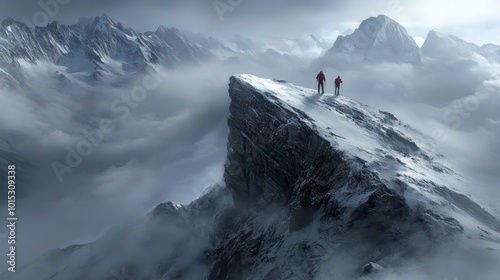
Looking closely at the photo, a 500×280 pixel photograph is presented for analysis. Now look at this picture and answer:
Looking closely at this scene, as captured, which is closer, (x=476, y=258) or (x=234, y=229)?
(x=476, y=258)

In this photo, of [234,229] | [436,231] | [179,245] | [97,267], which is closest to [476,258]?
[436,231]

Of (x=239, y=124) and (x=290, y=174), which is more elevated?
(x=239, y=124)

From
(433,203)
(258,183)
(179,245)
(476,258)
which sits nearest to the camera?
(476,258)

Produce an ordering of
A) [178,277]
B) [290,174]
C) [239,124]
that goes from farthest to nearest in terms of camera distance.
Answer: [178,277], [239,124], [290,174]

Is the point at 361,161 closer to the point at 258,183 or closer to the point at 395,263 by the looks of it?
the point at 395,263

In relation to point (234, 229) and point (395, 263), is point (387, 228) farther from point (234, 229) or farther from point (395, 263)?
point (234, 229)

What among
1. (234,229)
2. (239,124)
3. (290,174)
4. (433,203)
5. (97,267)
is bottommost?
(97,267)

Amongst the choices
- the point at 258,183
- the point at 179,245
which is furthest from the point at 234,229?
the point at 179,245
